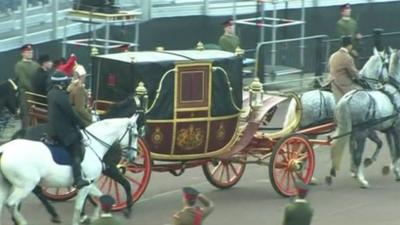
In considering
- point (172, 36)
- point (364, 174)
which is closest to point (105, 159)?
point (364, 174)

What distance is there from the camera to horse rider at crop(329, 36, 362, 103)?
715 inches

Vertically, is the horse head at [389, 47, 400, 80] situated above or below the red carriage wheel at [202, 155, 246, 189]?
above

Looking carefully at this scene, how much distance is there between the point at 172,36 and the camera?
1052 inches

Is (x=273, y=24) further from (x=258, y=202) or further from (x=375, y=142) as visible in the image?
(x=258, y=202)

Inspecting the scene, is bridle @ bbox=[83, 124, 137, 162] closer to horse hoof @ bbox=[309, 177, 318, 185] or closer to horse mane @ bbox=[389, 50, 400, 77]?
horse hoof @ bbox=[309, 177, 318, 185]

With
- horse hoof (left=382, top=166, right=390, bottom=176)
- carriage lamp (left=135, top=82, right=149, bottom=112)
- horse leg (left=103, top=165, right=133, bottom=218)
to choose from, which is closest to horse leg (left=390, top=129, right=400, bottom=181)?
horse hoof (left=382, top=166, right=390, bottom=176)

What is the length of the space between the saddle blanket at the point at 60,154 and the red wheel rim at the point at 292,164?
3.25 m

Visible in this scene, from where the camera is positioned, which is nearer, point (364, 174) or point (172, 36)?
point (364, 174)

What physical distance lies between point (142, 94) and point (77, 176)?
153 cm

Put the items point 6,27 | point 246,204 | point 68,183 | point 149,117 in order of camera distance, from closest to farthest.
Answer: point 68,183 < point 149,117 < point 246,204 < point 6,27

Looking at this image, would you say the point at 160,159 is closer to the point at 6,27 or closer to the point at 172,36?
the point at 6,27

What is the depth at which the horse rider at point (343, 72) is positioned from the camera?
59.6 feet

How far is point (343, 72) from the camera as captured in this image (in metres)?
18.4

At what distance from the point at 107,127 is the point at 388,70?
17.4ft
